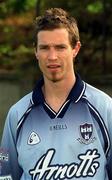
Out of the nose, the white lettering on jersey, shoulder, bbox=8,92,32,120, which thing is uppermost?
the nose

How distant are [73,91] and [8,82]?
8960 mm

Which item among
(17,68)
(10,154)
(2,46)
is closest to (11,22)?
(2,46)

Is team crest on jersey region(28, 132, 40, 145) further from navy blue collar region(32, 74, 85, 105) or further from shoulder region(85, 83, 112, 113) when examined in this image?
shoulder region(85, 83, 112, 113)

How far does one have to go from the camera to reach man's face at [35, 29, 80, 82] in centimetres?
395

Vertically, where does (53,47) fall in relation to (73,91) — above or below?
above

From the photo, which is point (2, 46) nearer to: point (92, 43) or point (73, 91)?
point (92, 43)

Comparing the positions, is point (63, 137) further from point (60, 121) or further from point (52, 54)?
point (52, 54)

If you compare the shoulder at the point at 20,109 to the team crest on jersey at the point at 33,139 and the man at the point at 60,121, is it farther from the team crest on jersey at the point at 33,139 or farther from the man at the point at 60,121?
the team crest on jersey at the point at 33,139

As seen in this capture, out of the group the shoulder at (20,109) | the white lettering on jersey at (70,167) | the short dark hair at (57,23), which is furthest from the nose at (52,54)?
the white lettering on jersey at (70,167)

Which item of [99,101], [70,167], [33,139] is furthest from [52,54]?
[70,167]

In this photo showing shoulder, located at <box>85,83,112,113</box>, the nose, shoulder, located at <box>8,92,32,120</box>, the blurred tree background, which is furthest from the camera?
the blurred tree background

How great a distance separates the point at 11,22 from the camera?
15.1 meters

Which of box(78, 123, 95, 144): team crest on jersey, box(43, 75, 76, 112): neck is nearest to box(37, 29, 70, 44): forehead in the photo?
box(43, 75, 76, 112): neck

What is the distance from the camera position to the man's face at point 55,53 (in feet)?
13.0
